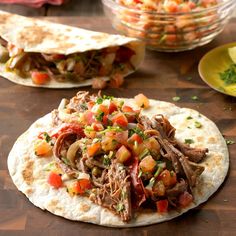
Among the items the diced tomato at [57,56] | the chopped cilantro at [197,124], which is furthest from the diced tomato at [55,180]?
the diced tomato at [57,56]

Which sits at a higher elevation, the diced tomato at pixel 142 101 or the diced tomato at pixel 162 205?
the diced tomato at pixel 162 205

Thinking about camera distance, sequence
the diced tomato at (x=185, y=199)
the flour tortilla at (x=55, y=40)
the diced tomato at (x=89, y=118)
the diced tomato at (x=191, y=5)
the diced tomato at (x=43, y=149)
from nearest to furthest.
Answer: the diced tomato at (x=185, y=199) < the diced tomato at (x=89, y=118) < the diced tomato at (x=43, y=149) < the flour tortilla at (x=55, y=40) < the diced tomato at (x=191, y=5)

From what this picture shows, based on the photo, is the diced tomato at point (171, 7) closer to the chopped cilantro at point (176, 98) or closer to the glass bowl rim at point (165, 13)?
the glass bowl rim at point (165, 13)

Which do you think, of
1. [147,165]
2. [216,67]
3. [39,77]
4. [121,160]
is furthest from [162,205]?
[39,77]

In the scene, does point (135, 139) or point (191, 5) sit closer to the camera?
point (135, 139)

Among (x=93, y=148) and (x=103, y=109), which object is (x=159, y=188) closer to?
(x=93, y=148)

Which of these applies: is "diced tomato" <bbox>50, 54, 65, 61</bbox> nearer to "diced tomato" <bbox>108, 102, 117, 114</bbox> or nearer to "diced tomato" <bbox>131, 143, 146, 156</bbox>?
"diced tomato" <bbox>108, 102, 117, 114</bbox>

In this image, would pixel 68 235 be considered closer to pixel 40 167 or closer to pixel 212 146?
pixel 40 167

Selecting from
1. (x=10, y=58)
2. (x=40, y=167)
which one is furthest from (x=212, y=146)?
(x=10, y=58)
